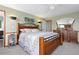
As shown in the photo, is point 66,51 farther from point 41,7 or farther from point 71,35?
point 71,35

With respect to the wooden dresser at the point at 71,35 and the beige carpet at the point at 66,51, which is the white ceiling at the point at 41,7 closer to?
the wooden dresser at the point at 71,35

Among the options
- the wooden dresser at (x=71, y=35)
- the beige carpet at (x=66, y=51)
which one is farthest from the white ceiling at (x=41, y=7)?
the beige carpet at (x=66, y=51)

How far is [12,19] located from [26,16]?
4.42 ft

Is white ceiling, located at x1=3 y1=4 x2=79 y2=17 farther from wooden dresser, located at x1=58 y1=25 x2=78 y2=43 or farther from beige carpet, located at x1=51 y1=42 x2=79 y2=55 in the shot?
beige carpet, located at x1=51 y1=42 x2=79 y2=55

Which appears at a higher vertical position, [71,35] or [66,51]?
[71,35]

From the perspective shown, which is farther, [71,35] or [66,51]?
[71,35]

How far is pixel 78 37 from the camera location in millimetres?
Answer: 7039

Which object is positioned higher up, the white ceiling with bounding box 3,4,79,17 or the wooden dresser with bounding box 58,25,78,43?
the white ceiling with bounding box 3,4,79,17

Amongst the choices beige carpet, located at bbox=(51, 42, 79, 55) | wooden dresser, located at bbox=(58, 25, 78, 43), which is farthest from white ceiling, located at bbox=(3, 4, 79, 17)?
beige carpet, located at bbox=(51, 42, 79, 55)

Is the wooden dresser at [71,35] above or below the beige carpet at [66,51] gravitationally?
above

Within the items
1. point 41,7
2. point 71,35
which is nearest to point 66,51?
point 41,7

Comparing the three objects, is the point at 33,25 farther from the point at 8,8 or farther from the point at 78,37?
the point at 78,37

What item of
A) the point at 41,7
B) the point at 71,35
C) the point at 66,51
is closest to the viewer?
the point at 66,51

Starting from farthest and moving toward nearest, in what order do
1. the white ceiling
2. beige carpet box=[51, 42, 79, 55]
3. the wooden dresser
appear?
the wooden dresser, the white ceiling, beige carpet box=[51, 42, 79, 55]
